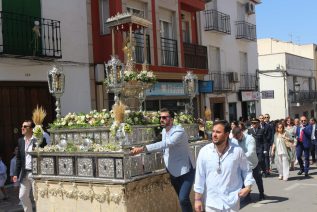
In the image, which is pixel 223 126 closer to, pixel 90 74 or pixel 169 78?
pixel 90 74

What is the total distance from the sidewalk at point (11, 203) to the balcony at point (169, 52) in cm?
883

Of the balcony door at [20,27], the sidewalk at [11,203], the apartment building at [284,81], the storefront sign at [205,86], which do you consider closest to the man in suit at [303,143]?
the sidewalk at [11,203]

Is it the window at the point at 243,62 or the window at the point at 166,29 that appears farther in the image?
the window at the point at 243,62

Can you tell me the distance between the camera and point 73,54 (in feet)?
50.9

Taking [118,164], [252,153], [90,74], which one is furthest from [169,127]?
[90,74]

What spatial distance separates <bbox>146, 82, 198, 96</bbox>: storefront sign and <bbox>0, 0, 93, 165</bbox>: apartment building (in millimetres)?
3650

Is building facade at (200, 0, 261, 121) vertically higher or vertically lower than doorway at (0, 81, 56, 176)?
higher

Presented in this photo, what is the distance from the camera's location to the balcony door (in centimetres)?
1333

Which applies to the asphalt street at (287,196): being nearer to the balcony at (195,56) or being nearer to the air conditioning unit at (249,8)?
the balcony at (195,56)

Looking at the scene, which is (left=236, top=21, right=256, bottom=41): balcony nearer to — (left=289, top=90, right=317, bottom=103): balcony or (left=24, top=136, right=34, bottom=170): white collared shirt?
(left=289, top=90, right=317, bottom=103): balcony

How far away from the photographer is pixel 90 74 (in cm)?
1612

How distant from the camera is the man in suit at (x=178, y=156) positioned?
6.87 metres

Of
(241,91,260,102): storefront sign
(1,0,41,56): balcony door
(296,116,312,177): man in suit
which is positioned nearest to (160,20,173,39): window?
(1,0,41,56): balcony door

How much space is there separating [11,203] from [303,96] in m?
32.9
